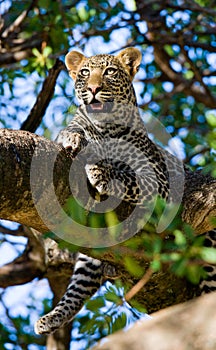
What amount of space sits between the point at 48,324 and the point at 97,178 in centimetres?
160

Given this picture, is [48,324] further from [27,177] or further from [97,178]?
[27,177]

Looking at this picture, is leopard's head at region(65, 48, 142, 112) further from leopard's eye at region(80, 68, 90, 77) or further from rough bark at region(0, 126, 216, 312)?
rough bark at region(0, 126, 216, 312)

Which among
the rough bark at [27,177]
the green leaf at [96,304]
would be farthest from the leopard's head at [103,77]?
the green leaf at [96,304]

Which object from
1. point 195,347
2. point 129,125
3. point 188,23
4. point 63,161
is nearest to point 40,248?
point 129,125

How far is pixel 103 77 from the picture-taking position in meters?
5.90

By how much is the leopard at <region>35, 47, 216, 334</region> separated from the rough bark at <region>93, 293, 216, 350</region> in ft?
10.8

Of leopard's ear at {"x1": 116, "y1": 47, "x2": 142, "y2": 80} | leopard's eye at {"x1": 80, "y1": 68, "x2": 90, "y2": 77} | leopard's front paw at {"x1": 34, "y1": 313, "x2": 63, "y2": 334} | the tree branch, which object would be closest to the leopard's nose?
leopard's eye at {"x1": 80, "y1": 68, "x2": 90, "y2": 77}

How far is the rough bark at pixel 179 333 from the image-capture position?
1675 mm

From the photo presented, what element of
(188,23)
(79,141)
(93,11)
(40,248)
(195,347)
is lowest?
(40,248)

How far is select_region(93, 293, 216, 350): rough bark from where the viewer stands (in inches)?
65.9

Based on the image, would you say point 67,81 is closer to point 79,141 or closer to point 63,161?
point 79,141

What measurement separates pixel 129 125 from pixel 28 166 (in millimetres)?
2180

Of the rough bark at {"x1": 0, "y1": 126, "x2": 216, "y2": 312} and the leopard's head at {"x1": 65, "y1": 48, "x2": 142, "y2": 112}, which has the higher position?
the rough bark at {"x1": 0, "y1": 126, "x2": 216, "y2": 312}

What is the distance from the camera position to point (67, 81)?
7.77m
